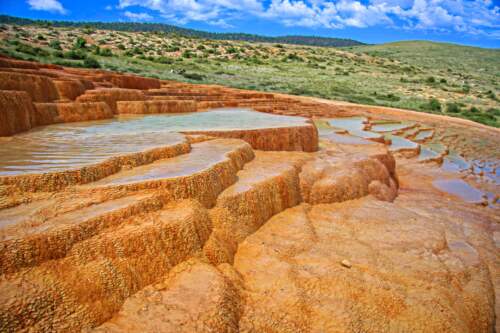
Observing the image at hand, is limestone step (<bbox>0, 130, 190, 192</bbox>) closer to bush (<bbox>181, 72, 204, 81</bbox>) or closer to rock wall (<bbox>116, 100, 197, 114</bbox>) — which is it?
rock wall (<bbox>116, 100, 197, 114</bbox>)

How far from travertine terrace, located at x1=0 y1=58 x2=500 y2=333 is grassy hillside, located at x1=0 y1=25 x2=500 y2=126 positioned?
1470 cm

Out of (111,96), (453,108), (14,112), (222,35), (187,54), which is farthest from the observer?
(222,35)

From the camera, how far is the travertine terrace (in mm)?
2883

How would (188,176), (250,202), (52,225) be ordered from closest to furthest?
1. (52,225)
2. (188,176)
3. (250,202)

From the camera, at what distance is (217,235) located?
13.5ft

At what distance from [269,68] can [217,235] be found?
28704mm

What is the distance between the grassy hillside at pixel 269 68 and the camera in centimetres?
2216

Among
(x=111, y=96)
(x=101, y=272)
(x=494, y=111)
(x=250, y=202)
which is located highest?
(x=111, y=96)

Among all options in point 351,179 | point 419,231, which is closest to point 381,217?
point 419,231

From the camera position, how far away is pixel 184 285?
3287mm

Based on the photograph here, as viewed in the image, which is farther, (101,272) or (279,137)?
(279,137)

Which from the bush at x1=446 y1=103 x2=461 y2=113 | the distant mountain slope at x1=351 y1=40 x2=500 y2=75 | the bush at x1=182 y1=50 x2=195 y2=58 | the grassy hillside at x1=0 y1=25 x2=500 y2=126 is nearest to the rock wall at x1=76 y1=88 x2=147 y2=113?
the grassy hillside at x1=0 y1=25 x2=500 y2=126

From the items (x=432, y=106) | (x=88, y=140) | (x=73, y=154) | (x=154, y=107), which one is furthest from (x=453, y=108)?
(x=73, y=154)

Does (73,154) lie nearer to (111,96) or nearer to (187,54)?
(111,96)
